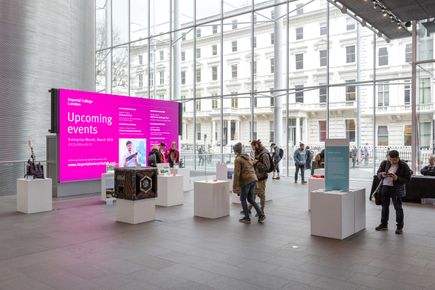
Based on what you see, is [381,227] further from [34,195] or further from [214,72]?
[214,72]

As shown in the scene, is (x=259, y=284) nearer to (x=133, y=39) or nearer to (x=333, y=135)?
(x=333, y=135)

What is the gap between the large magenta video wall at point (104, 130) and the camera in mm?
10781

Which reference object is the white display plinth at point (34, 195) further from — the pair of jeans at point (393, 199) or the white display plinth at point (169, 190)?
the pair of jeans at point (393, 199)

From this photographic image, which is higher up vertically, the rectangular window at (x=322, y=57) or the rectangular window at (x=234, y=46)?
the rectangular window at (x=234, y=46)

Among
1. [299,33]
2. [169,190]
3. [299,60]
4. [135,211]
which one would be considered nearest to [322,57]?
[299,60]

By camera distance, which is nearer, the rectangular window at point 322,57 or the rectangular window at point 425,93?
the rectangular window at point 425,93

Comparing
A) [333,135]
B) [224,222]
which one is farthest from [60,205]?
[333,135]

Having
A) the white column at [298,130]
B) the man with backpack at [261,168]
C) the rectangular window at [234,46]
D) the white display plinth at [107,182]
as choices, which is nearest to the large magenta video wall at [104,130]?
the white display plinth at [107,182]

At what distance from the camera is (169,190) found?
9398 millimetres

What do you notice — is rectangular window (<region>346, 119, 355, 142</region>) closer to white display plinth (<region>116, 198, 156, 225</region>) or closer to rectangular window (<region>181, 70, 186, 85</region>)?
rectangular window (<region>181, 70, 186, 85</region>)

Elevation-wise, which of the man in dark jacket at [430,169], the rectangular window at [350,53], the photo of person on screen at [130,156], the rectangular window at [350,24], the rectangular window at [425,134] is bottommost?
the man in dark jacket at [430,169]

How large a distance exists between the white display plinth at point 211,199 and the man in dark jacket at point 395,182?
291 centimetres

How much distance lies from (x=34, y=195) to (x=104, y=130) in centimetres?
353

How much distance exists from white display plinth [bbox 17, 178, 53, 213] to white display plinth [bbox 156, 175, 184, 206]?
2424mm
